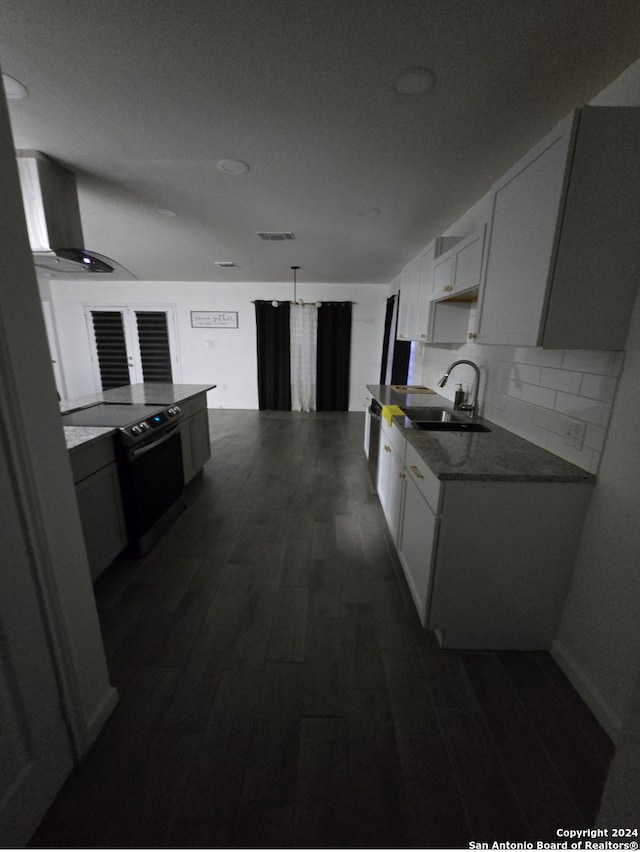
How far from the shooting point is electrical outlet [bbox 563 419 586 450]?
1.42 metres

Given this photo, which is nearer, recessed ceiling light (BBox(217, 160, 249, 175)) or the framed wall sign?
recessed ceiling light (BBox(217, 160, 249, 175))

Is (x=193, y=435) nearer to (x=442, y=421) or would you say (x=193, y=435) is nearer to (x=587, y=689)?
(x=442, y=421)

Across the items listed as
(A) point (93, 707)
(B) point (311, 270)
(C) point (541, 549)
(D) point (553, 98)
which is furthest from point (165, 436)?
(B) point (311, 270)

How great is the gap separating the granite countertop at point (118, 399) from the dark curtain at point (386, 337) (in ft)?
11.3

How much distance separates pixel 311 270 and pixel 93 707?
527 cm

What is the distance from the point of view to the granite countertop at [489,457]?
53.5 inches

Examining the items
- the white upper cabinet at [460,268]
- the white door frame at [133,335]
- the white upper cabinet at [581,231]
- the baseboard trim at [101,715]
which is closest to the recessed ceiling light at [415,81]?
the white upper cabinet at [581,231]

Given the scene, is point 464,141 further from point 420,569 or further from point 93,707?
point 93,707

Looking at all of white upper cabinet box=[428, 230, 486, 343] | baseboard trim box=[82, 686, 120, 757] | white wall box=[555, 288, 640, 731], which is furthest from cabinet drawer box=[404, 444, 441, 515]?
baseboard trim box=[82, 686, 120, 757]

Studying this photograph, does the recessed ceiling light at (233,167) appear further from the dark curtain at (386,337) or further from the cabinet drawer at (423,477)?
the dark curtain at (386,337)

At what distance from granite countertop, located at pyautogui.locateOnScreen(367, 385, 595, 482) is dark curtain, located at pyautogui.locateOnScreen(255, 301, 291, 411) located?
4512 millimetres

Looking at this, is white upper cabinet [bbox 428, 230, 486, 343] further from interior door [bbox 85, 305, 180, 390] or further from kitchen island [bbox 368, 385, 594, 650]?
interior door [bbox 85, 305, 180, 390]

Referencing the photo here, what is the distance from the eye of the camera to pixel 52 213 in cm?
210

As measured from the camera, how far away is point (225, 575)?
2035 millimetres
